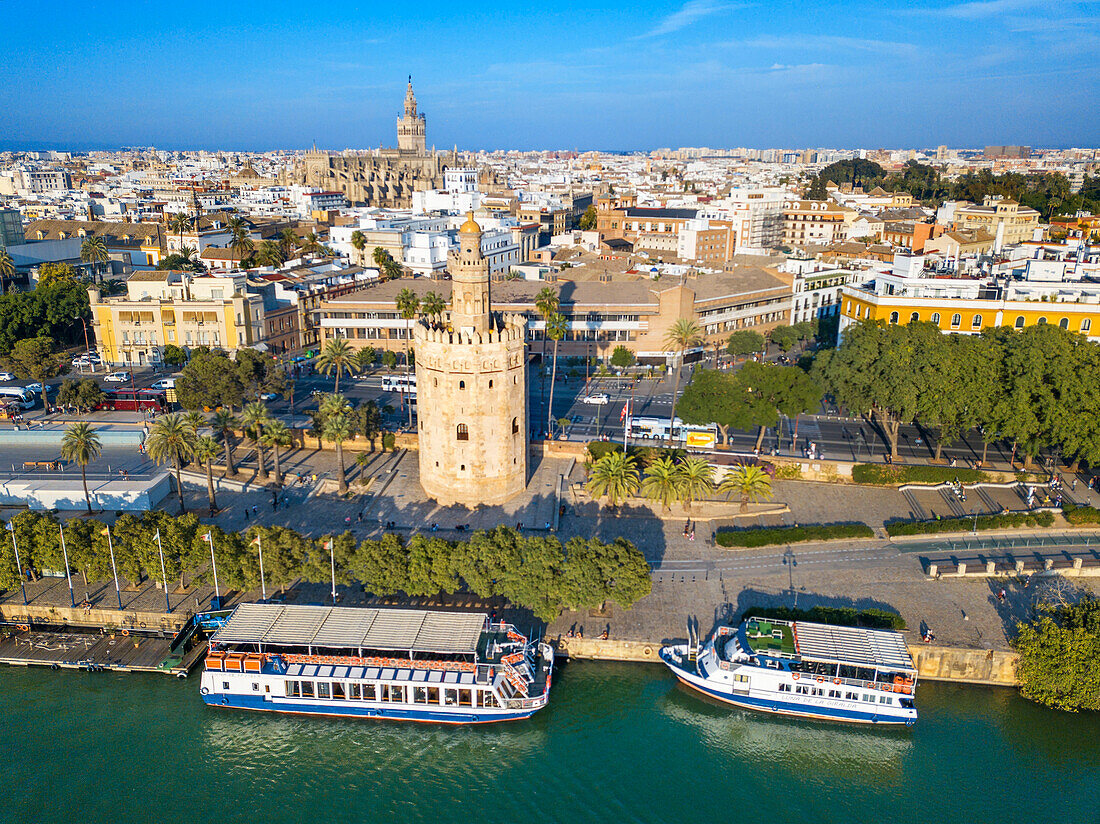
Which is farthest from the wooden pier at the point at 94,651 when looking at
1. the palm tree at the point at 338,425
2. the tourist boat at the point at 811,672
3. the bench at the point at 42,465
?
the tourist boat at the point at 811,672

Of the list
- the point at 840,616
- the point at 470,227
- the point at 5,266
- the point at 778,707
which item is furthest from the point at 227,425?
the point at 5,266

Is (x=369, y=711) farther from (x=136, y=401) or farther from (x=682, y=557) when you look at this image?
(x=136, y=401)

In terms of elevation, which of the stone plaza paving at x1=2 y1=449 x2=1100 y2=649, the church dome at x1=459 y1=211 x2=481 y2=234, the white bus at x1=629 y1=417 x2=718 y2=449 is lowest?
the stone plaza paving at x1=2 y1=449 x2=1100 y2=649

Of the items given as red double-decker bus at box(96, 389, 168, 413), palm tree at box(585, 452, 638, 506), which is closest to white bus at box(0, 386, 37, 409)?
red double-decker bus at box(96, 389, 168, 413)

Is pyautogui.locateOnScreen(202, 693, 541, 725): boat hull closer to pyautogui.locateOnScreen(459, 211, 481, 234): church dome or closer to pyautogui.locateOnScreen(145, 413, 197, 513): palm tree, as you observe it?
pyautogui.locateOnScreen(145, 413, 197, 513): palm tree

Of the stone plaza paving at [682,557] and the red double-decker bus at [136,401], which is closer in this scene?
the stone plaza paving at [682,557]

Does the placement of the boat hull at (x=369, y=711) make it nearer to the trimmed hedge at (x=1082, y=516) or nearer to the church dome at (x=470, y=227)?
the church dome at (x=470, y=227)

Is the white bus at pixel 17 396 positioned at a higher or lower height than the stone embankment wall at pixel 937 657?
higher
